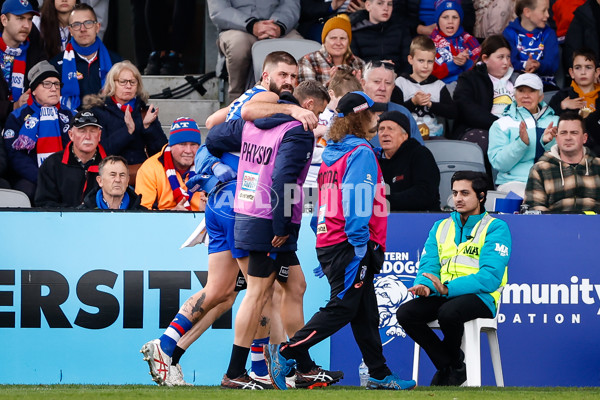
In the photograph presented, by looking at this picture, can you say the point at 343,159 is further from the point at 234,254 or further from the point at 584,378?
the point at 584,378

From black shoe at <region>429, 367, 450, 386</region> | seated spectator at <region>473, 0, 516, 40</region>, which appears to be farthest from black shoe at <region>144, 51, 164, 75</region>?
black shoe at <region>429, 367, 450, 386</region>

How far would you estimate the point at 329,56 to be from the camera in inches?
428

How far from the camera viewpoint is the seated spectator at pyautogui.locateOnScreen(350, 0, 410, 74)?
38.2 ft

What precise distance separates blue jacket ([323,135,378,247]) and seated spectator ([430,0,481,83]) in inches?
206

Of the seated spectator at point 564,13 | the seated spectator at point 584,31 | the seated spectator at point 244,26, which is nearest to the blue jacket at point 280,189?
the seated spectator at point 244,26

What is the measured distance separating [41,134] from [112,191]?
1579 millimetres

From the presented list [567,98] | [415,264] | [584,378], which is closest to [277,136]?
[415,264]

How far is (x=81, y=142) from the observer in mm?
9617

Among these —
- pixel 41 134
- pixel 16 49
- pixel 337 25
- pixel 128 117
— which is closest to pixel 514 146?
pixel 337 25

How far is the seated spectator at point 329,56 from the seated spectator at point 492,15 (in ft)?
7.61

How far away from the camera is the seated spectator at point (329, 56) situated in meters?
10.8

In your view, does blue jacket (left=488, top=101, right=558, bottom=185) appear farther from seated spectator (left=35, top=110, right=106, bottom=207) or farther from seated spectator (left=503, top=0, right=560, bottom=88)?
seated spectator (left=35, top=110, right=106, bottom=207)

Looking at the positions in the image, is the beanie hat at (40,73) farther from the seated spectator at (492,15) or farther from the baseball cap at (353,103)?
the seated spectator at (492,15)

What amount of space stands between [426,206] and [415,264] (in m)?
0.57
